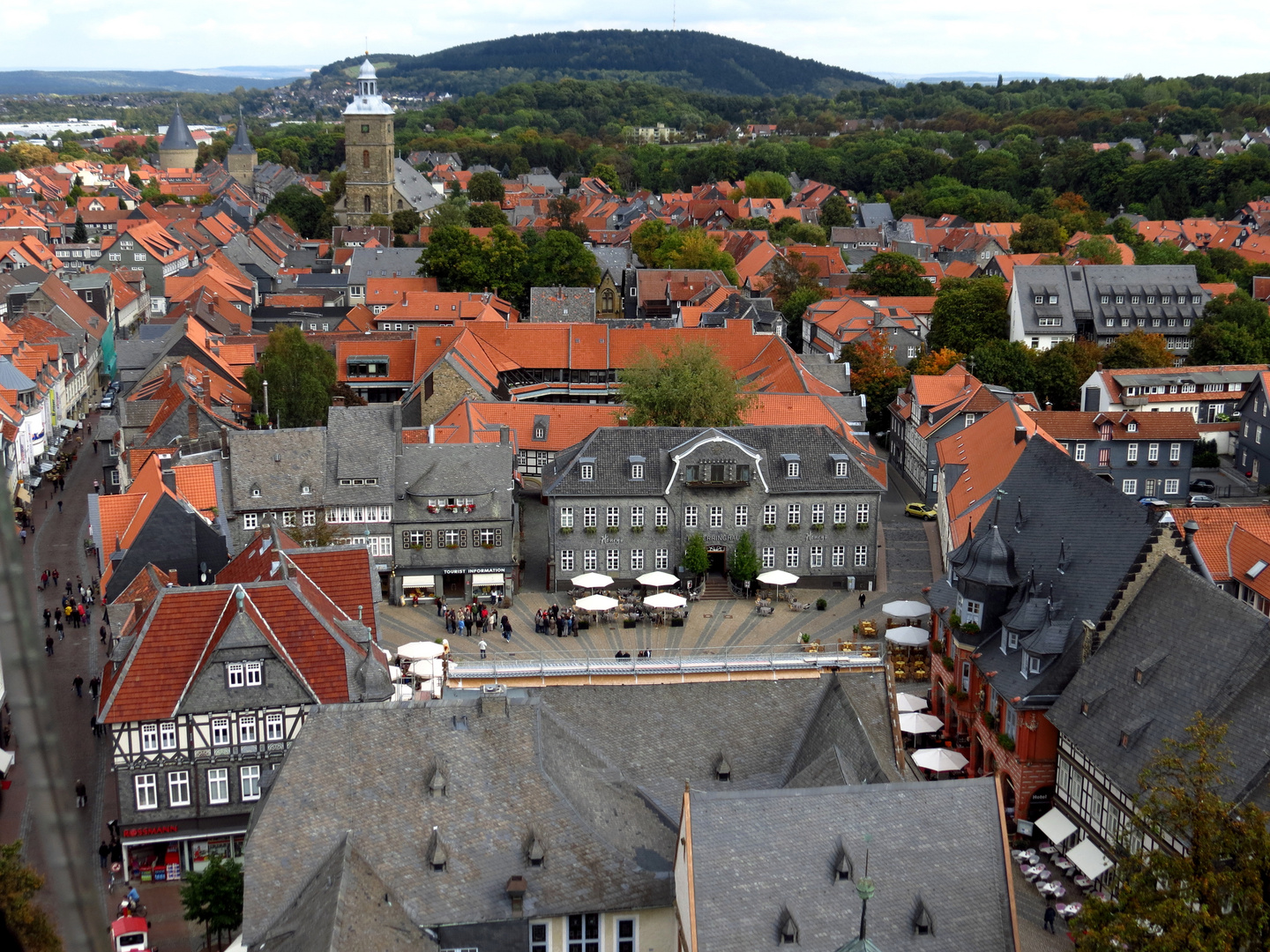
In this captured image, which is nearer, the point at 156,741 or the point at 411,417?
the point at 156,741

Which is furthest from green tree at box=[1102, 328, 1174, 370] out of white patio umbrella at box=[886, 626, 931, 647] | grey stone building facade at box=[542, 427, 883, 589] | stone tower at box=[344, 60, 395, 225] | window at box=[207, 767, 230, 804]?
stone tower at box=[344, 60, 395, 225]

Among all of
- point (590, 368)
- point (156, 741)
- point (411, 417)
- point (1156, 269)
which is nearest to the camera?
point (156, 741)

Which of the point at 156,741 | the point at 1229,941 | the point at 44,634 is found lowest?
the point at 44,634

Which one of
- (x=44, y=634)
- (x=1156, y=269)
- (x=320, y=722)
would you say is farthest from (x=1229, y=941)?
(x=1156, y=269)

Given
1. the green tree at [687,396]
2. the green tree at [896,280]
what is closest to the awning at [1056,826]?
the green tree at [687,396]

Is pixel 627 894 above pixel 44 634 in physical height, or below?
above

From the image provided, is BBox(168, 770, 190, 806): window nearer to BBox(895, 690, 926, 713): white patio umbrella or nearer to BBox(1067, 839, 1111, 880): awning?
BBox(895, 690, 926, 713): white patio umbrella

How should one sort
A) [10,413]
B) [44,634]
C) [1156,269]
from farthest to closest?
[1156,269]
[10,413]
[44,634]

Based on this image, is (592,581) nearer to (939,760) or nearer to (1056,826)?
(939,760)

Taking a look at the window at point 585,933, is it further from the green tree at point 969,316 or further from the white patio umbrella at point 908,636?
the green tree at point 969,316

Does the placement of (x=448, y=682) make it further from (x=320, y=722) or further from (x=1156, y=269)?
(x=1156, y=269)
